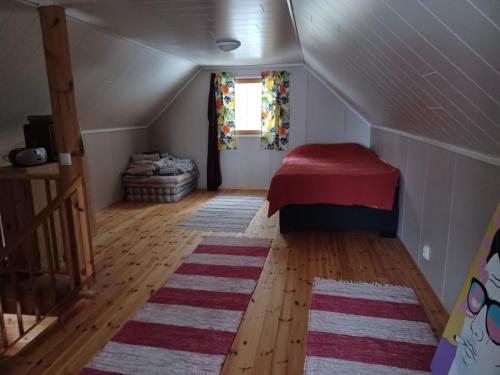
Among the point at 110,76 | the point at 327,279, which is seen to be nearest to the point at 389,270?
the point at 327,279

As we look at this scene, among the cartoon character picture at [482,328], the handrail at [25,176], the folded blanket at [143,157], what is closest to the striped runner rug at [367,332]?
the cartoon character picture at [482,328]

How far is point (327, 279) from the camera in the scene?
105 inches

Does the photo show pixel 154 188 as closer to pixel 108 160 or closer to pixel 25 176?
pixel 108 160

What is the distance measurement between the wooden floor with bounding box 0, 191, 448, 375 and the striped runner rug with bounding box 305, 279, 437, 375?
77 millimetres

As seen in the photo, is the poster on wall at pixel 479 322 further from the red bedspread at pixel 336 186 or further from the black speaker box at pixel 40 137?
the black speaker box at pixel 40 137

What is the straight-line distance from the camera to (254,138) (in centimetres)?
568

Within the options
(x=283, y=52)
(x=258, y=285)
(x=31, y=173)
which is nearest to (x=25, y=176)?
(x=31, y=173)

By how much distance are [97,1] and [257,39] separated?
1665 millimetres

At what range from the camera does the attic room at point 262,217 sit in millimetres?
1465

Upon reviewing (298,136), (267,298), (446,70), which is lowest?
(267,298)

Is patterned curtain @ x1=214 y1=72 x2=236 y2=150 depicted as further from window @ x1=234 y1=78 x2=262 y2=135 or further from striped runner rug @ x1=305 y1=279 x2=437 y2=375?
striped runner rug @ x1=305 y1=279 x2=437 y2=375

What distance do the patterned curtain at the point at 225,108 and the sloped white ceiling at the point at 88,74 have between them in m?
0.51

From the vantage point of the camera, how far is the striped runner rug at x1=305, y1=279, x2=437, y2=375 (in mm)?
1753

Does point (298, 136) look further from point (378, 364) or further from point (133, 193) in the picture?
point (378, 364)
